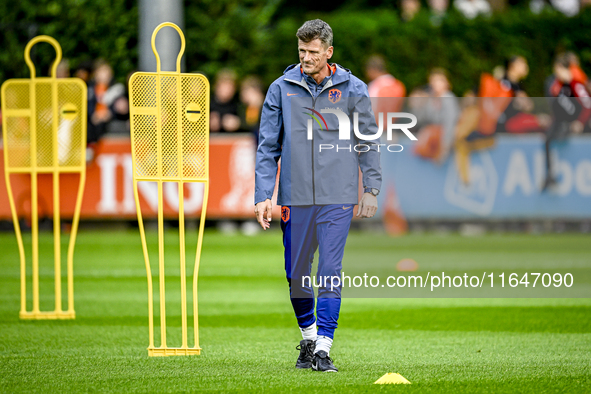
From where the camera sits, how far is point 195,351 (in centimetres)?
690

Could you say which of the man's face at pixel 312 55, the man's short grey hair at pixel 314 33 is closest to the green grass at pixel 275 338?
the man's face at pixel 312 55

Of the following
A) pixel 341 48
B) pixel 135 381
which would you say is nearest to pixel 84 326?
pixel 135 381

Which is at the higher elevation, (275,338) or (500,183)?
(500,183)

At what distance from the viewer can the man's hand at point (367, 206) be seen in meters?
6.32

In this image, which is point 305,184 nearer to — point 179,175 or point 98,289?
point 179,175

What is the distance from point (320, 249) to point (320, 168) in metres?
0.49

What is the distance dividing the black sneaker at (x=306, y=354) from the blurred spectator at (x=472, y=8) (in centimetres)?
1497

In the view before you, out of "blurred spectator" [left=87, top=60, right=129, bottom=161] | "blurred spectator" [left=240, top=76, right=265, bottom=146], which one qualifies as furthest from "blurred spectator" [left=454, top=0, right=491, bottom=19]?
"blurred spectator" [left=87, top=60, right=129, bottom=161]

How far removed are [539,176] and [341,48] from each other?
7.67 m

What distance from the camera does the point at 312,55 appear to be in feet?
20.5

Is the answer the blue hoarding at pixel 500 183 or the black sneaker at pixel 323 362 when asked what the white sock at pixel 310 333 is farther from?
the blue hoarding at pixel 500 183

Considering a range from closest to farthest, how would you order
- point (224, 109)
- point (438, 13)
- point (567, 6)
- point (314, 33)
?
1. point (314, 33)
2. point (224, 109)
3. point (438, 13)
4. point (567, 6)

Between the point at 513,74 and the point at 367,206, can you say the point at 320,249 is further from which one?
the point at 513,74

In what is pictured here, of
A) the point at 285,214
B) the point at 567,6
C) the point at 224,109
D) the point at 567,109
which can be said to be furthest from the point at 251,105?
the point at 285,214
